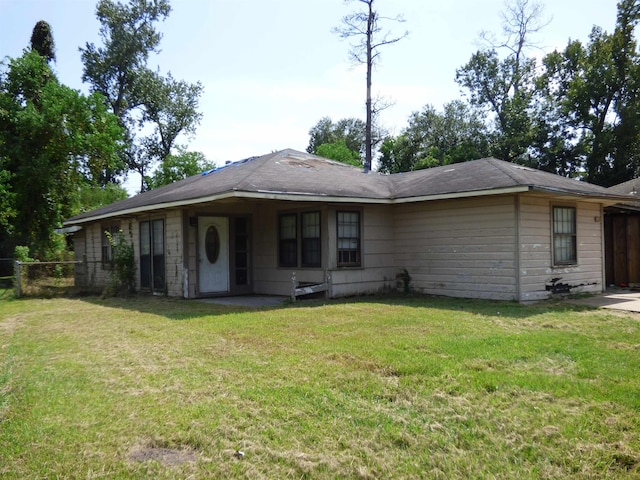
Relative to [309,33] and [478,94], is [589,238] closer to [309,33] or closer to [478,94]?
[309,33]

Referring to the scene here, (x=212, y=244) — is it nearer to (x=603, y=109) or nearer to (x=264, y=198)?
(x=264, y=198)

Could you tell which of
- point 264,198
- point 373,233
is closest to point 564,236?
point 373,233

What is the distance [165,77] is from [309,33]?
2496 cm

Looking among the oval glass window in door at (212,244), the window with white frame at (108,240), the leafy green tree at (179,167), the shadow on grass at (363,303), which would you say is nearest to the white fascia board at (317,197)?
the oval glass window in door at (212,244)

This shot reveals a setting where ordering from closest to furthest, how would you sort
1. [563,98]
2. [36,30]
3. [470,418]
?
[470,418] < [36,30] < [563,98]

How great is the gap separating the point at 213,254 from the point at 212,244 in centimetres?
26

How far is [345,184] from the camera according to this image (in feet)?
42.3

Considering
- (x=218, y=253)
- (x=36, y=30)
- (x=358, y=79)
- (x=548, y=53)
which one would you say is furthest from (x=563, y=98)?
(x=36, y=30)

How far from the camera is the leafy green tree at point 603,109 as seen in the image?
28.1m

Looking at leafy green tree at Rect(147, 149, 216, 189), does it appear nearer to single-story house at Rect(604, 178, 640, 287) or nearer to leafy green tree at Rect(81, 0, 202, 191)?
leafy green tree at Rect(81, 0, 202, 191)

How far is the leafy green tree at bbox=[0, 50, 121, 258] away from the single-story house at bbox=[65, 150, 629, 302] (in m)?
10.8

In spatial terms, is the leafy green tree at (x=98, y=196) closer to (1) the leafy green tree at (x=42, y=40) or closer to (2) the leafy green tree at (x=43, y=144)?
(2) the leafy green tree at (x=43, y=144)

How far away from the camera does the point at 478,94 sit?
3509 centimetres

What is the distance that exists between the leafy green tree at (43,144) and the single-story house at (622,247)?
68.7 feet
